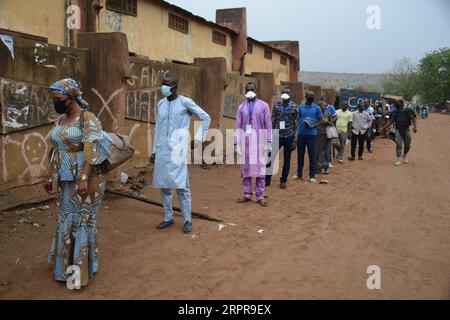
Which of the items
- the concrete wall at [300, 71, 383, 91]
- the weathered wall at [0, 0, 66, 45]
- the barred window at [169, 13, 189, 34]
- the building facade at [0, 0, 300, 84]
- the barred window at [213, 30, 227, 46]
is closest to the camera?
the weathered wall at [0, 0, 66, 45]

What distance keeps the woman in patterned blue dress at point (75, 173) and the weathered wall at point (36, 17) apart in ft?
22.3

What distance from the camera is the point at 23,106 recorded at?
5590 millimetres

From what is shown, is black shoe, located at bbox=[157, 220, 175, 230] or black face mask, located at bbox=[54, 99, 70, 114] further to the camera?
black shoe, located at bbox=[157, 220, 175, 230]

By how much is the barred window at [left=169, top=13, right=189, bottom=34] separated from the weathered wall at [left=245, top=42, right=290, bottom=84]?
6519mm

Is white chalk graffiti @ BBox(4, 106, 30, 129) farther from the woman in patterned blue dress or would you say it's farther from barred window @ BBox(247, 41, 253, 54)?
barred window @ BBox(247, 41, 253, 54)

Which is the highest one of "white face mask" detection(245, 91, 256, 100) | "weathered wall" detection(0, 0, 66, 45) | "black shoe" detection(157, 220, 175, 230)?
"weathered wall" detection(0, 0, 66, 45)

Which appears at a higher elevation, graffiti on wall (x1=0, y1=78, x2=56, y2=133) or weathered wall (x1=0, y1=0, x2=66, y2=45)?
weathered wall (x1=0, y1=0, x2=66, y2=45)

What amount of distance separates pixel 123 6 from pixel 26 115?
27.2 feet

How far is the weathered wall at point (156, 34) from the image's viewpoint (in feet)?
41.8

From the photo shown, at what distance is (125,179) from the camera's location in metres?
7.50

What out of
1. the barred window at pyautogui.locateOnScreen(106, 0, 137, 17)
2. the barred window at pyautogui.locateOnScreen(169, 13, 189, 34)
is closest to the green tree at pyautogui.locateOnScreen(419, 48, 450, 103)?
the barred window at pyautogui.locateOnScreen(169, 13, 189, 34)

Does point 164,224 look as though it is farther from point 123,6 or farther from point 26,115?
point 123,6

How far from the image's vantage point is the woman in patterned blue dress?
3.71m

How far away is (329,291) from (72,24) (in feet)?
32.7
